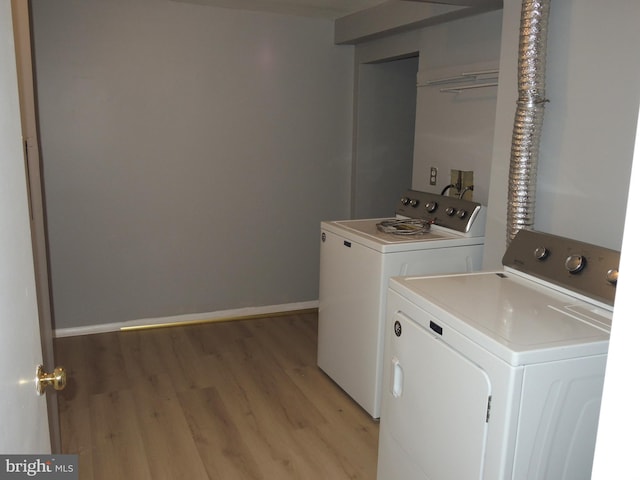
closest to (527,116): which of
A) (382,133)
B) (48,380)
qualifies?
(48,380)

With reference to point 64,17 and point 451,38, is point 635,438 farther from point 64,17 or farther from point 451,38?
point 64,17

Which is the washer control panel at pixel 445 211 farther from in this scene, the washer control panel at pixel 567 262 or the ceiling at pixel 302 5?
the ceiling at pixel 302 5

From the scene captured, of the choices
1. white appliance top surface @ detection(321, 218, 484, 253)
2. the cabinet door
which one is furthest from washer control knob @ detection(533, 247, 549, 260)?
white appliance top surface @ detection(321, 218, 484, 253)

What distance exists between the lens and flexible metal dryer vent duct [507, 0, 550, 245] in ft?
6.43

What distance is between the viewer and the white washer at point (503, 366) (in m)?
1.41

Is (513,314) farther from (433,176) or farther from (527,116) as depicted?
(433,176)

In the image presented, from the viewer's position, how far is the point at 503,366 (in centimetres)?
139

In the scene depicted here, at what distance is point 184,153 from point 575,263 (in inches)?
107

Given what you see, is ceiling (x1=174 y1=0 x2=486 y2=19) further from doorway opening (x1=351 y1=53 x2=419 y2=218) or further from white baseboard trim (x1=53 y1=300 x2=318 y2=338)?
white baseboard trim (x1=53 y1=300 x2=318 y2=338)

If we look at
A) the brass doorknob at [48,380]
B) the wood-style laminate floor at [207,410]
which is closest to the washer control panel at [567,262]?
the wood-style laminate floor at [207,410]

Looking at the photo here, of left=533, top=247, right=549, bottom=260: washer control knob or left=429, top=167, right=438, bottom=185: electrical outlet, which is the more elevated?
left=429, top=167, right=438, bottom=185: electrical outlet

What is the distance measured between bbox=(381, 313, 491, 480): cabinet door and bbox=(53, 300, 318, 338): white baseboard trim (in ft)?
7.29

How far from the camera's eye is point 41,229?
78.7 inches

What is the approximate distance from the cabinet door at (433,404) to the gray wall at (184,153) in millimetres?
2222
